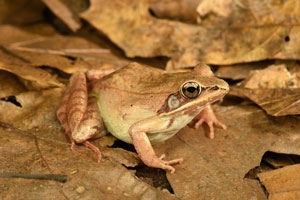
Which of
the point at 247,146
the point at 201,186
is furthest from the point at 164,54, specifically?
the point at 201,186

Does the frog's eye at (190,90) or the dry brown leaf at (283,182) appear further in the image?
the frog's eye at (190,90)

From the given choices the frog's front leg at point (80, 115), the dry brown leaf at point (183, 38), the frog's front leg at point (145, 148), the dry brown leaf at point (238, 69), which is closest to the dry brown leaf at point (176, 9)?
the dry brown leaf at point (183, 38)

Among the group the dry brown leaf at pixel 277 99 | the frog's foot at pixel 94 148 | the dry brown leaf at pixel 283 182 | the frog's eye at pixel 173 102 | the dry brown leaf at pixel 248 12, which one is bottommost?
the frog's foot at pixel 94 148

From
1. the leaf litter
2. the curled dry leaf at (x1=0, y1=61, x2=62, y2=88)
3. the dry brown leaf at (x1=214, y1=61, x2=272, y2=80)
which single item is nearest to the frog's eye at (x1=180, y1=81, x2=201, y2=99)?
the leaf litter

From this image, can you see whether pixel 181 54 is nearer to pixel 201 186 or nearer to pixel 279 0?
pixel 279 0

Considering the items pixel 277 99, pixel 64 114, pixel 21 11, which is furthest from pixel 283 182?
pixel 21 11

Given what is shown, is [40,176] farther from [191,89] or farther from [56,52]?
[56,52]

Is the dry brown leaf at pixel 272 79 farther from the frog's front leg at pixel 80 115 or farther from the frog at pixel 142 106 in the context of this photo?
the frog's front leg at pixel 80 115
